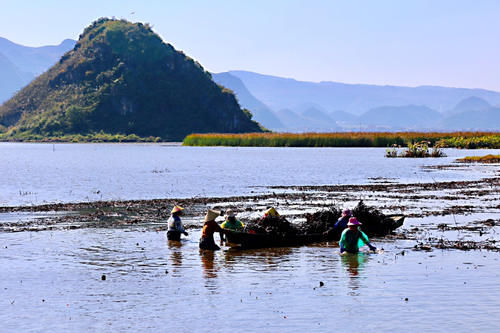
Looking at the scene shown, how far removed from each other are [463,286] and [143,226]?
16822mm

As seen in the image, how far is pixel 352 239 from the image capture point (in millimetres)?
24250

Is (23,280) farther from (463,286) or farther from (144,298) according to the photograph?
(463,286)

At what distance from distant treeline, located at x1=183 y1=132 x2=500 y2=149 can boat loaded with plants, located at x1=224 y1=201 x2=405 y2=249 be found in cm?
→ 9069

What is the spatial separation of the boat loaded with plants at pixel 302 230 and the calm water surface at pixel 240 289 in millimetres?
497

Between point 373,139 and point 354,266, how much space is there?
351 feet

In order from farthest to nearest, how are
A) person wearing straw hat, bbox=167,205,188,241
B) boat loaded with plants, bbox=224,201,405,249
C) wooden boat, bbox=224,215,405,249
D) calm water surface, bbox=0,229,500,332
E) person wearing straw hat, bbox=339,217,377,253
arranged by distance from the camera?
person wearing straw hat, bbox=167,205,188,241, boat loaded with plants, bbox=224,201,405,249, wooden boat, bbox=224,215,405,249, person wearing straw hat, bbox=339,217,377,253, calm water surface, bbox=0,229,500,332

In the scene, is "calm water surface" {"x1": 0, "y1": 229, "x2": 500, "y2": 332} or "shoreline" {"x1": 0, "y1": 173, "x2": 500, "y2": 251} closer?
"calm water surface" {"x1": 0, "y1": 229, "x2": 500, "y2": 332}

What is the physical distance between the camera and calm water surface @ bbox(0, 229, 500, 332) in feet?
51.9

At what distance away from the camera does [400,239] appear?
27.2 meters

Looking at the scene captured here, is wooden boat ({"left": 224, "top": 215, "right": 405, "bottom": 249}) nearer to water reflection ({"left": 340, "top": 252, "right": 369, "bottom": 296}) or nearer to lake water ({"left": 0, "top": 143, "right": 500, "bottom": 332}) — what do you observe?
lake water ({"left": 0, "top": 143, "right": 500, "bottom": 332})

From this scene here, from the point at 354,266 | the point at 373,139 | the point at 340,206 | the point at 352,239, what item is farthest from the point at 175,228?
the point at 373,139

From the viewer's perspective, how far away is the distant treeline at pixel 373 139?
4751 inches

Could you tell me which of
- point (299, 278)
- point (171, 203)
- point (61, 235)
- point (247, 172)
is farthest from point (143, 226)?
point (247, 172)

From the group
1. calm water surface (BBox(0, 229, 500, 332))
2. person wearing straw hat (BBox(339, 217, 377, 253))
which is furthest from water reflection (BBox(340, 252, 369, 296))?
person wearing straw hat (BBox(339, 217, 377, 253))
